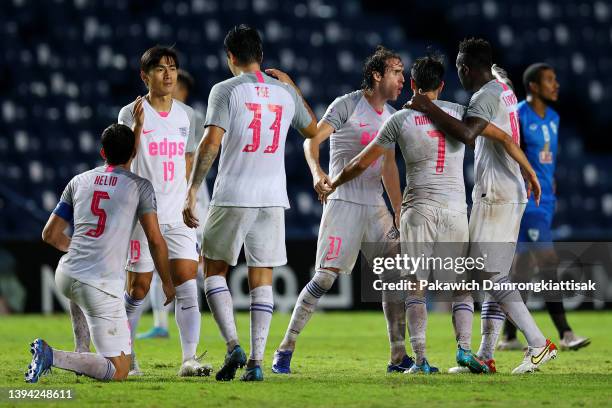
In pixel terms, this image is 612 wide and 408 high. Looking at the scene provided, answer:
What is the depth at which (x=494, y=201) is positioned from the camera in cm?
728

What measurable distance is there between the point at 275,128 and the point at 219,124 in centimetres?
35

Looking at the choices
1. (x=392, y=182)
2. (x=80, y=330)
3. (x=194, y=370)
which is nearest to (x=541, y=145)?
(x=392, y=182)

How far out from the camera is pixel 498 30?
18.5 meters

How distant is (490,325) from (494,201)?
2.65 feet

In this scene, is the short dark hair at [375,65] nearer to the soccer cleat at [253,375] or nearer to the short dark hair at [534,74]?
the soccer cleat at [253,375]

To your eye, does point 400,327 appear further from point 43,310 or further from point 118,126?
point 43,310

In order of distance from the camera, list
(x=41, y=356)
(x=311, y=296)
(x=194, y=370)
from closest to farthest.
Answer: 1. (x=41, y=356)
2. (x=194, y=370)
3. (x=311, y=296)

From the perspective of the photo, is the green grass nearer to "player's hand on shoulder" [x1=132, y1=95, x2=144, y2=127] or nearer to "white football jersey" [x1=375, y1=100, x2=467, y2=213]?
"white football jersey" [x1=375, y1=100, x2=467, y2=213]

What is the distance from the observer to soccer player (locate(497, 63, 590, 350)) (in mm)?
9500

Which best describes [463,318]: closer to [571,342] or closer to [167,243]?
[167,243]

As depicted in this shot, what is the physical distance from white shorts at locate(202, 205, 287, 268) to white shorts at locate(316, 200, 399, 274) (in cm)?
77

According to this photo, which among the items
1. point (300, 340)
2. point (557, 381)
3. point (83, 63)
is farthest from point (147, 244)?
point (83, 63)


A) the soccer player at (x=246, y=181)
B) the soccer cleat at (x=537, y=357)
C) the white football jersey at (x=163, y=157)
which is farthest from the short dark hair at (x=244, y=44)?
the soccer cleat at (x=537, y=357)

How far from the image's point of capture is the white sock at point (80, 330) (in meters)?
7.23
